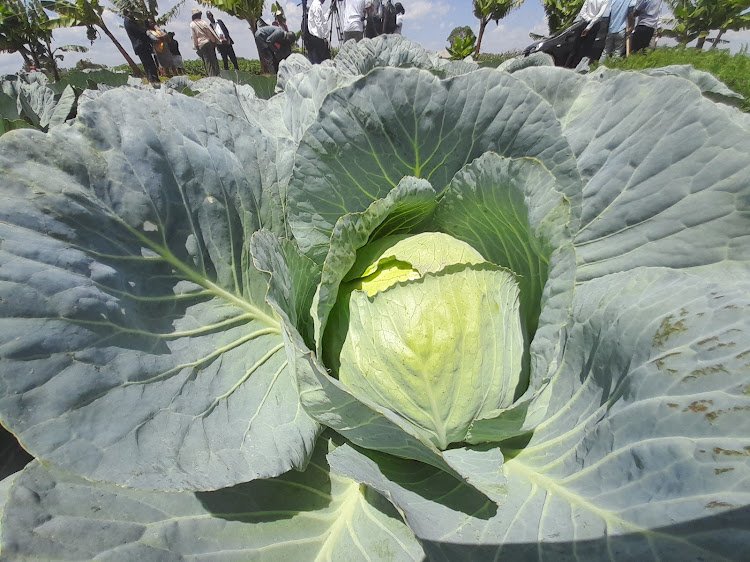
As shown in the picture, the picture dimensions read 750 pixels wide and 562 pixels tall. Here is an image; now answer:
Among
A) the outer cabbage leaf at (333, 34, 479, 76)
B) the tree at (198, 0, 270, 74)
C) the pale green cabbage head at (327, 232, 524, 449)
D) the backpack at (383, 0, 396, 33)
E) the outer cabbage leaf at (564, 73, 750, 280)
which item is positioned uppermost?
the tree at (198, 0, 270, 74)

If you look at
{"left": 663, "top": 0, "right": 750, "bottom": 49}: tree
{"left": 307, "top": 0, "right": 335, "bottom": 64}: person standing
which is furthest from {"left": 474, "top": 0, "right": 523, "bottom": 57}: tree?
{"left": 307, "top": 0, "right": 335, "bottom": 64}: person standing

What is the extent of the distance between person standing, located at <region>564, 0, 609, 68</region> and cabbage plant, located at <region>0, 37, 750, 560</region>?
7.23 m

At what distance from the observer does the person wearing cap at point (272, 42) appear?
33.8 feet

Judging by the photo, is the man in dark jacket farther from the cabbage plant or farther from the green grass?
the cabbage plant

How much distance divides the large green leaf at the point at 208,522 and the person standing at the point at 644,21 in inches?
425

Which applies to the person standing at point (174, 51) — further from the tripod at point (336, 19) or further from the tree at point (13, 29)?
the tree at point (13, 29)

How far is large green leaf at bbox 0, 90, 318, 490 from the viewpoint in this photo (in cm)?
94

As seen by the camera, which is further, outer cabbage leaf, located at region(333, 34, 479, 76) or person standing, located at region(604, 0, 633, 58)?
person standing, located at region(604, 0, 633, 58)

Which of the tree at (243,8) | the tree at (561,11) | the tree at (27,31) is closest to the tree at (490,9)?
the tree at (561,11)

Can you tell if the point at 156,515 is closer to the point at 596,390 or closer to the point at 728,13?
the point at 596,390

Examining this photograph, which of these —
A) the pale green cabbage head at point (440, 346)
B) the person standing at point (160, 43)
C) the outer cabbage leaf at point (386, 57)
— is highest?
the person standing at point (160, 43)

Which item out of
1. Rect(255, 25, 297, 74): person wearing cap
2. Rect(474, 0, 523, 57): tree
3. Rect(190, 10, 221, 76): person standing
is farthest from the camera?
Rect(474, 0, 523, 57): tree

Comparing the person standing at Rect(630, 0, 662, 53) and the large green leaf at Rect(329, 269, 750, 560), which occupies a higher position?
the person standing at Rect(630, 0, 662, 53)

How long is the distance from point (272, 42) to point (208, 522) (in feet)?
37.8
